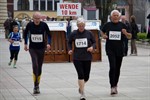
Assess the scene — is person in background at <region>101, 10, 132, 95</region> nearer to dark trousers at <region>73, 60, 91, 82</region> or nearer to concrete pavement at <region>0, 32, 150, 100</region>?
concrete pavement at <region>0, 32, 150, 100</region>

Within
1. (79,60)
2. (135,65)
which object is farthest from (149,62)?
(79,60)

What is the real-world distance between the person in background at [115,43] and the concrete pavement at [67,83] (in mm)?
464

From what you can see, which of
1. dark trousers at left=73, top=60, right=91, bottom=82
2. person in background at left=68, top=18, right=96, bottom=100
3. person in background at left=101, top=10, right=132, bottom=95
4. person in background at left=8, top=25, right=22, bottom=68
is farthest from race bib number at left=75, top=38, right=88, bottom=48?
person in background at left=8, top=25, right=22, bottom=68

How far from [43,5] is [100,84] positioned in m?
78.1

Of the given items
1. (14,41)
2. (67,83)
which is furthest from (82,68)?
(14,41)

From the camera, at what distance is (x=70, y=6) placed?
2391 centimetres

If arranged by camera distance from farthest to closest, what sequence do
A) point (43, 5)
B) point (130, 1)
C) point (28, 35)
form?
1. point (43, 5)
2. point (130, 1)
3. point (28, 35)

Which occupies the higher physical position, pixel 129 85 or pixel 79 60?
pixel 79 60

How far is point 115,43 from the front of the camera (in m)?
13.2

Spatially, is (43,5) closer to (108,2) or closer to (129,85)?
(108,2)

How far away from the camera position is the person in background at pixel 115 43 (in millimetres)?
13039

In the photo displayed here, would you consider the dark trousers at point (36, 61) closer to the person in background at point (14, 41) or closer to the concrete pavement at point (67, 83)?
the concrete pavement at point (67, 83)

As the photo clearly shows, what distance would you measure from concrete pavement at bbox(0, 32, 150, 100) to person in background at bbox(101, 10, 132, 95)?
0.46 m

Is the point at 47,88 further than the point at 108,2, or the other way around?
the point at 108,2
